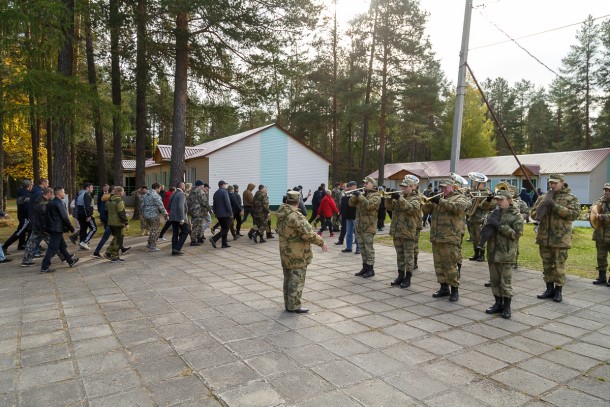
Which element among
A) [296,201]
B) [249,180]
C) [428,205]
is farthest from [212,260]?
[249,180]

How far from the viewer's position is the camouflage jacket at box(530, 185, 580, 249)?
6680 millimetres

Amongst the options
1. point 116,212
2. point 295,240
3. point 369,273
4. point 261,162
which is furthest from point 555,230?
point 261,162

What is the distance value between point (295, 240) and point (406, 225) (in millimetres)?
2602

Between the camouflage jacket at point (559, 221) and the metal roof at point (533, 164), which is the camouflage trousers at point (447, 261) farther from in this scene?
the metal roof at point (533, 164)

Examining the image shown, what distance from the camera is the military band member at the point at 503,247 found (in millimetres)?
5707

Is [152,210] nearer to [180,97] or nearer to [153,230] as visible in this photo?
[153,230]

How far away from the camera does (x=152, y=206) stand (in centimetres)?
1102

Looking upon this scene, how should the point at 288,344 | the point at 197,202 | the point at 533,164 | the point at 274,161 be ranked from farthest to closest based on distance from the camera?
1. the point at 533,164
2. the point at 274,161
3. the point at 197,202
4. the point at 288,344

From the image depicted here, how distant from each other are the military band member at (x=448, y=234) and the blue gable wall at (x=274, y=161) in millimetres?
21532

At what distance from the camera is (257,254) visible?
35.6 ft

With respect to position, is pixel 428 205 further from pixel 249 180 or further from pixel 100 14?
pixel 249 180

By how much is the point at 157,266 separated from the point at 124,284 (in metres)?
1.69

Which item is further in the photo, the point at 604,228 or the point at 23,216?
the point at 23,216

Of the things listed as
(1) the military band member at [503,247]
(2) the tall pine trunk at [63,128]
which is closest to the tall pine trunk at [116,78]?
(2) the tall pine trunk at [63,128]
